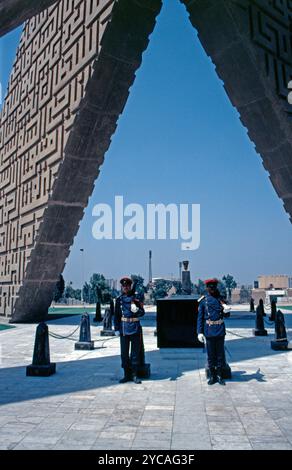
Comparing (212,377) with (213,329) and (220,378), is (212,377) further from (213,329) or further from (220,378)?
(213,329)

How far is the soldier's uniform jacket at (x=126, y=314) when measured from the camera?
218 inches

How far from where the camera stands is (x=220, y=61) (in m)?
11.6

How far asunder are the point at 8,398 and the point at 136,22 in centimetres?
1176

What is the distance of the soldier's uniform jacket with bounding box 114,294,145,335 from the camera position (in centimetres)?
555

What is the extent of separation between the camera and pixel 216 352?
539cm

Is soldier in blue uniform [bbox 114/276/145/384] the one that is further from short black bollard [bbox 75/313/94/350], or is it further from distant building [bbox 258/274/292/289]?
distant building [bbox 258/274/292/289]

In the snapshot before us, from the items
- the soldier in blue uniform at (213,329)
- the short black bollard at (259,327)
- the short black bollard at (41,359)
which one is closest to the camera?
the soldier in blue uniform at (213,329)

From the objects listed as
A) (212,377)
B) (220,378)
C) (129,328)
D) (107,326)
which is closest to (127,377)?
(129,328)

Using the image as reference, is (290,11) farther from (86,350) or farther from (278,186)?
(86,350)

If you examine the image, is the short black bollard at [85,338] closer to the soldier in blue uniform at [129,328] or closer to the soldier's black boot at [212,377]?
the soldier in blue uniform at [129,328]

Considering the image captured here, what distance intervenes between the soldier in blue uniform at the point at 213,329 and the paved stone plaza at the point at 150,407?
273 millimetres

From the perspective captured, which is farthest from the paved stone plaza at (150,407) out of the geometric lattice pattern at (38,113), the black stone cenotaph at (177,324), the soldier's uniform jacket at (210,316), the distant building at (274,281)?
the distant building at (274,281)

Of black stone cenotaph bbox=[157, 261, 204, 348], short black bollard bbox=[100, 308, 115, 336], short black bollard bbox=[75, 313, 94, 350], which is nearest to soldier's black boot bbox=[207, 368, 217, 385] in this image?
black stone cenotaph bbox=[157, 261, 204, 348]
